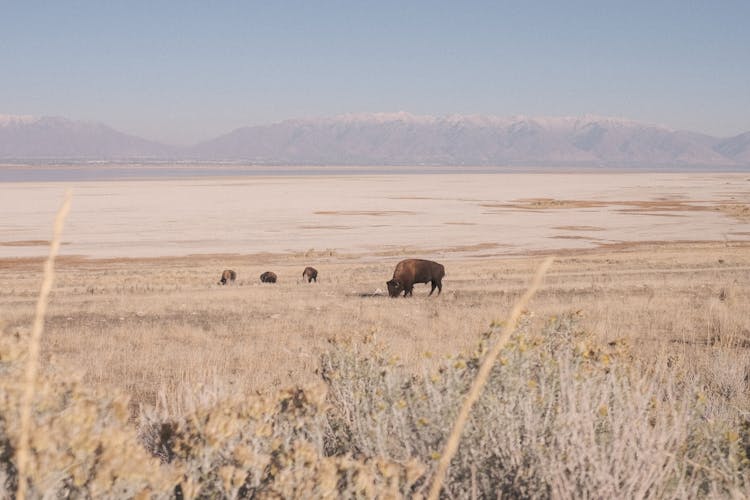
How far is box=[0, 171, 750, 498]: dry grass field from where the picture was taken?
269 centimetres

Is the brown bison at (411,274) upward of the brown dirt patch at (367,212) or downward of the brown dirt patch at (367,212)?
upward

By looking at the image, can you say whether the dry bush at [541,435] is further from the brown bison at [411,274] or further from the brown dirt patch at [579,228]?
the brown dirt patch at [579,228]

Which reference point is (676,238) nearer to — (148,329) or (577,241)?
(577,241)

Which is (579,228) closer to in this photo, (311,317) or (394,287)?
(394,287)

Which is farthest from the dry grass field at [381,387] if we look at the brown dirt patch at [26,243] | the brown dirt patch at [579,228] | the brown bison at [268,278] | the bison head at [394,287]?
the brown dirt patch at [579,228]

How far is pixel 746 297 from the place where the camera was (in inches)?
585

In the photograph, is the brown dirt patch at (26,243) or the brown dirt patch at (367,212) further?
the brown dirt patch at (367,212)

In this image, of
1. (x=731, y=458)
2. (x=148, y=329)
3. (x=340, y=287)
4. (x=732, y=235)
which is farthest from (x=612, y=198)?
(x=731, y=458)

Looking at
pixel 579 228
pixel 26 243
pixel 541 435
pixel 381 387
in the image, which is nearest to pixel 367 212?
pixel 579 228

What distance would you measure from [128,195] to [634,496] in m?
93.6

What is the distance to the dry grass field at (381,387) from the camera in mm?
2689

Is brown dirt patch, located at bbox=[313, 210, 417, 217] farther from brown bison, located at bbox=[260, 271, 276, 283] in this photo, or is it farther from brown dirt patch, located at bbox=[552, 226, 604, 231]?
brown bison, located at bbox=[260, 271, 276, 283]

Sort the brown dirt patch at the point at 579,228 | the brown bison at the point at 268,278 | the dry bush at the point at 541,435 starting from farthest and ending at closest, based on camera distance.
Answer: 1. the brown dirt patch at the point at 579,228
2. the brown bison at the point at 268,278
3. the dry bush at the point at 541,435

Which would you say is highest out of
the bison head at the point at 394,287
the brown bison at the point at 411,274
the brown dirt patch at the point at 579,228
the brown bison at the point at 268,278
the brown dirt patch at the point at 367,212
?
the brown bison at the point at 411,274
